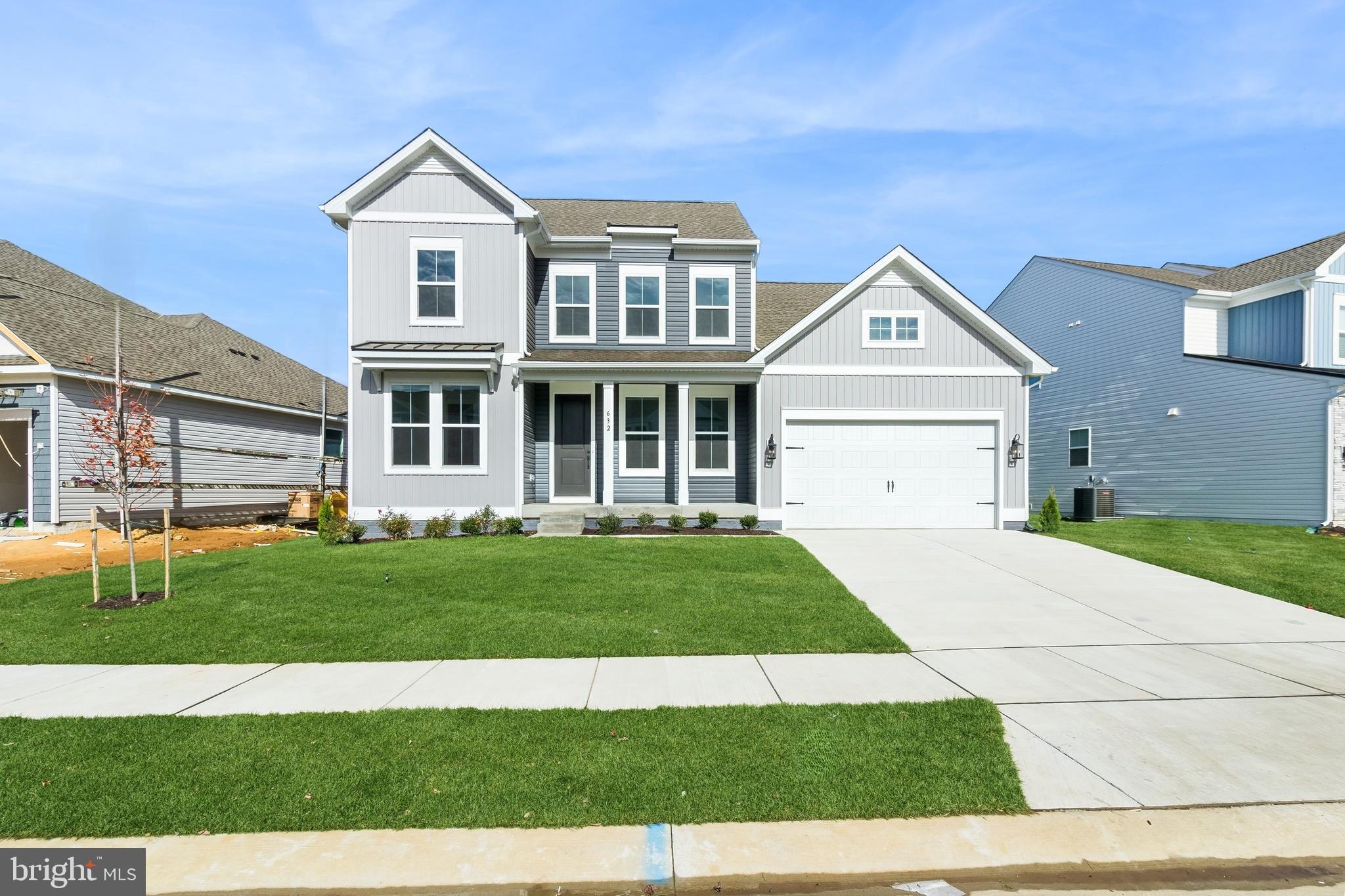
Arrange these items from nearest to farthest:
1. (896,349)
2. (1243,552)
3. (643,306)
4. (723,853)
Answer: (723,853) < (1243,552) < (896,349) < (643,306)

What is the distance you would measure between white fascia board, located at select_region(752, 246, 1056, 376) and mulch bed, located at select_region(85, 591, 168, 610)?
1101cm

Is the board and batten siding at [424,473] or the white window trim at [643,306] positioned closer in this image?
the board and batten siding at [424,473]

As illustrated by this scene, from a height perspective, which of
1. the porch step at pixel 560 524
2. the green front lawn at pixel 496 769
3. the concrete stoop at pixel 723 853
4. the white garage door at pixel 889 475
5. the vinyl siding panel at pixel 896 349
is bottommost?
the concrete stoop at pixel 723 853

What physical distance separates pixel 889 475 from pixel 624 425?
621cm

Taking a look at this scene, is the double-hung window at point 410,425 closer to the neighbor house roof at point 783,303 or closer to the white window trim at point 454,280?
the white window trim at point 454,280

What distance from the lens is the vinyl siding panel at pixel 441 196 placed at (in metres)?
14.1

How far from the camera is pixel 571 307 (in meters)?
15.7

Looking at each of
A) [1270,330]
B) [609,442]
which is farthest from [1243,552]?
[609,442]

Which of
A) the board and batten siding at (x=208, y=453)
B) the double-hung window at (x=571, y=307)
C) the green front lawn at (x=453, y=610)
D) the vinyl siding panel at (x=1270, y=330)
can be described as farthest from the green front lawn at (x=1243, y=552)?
the board and batten siding at (x=208, y=453)

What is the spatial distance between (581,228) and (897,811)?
1469 cm

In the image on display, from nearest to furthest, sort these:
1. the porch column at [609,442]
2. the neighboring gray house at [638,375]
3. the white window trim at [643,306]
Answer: the neighboring gray house at [638,375], the porch column at [609,442], the white window trim at [643,306]

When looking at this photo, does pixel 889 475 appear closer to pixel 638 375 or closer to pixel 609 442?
pixel 638 375

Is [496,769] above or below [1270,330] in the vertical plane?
below

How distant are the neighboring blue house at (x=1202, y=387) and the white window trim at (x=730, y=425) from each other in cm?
1198
